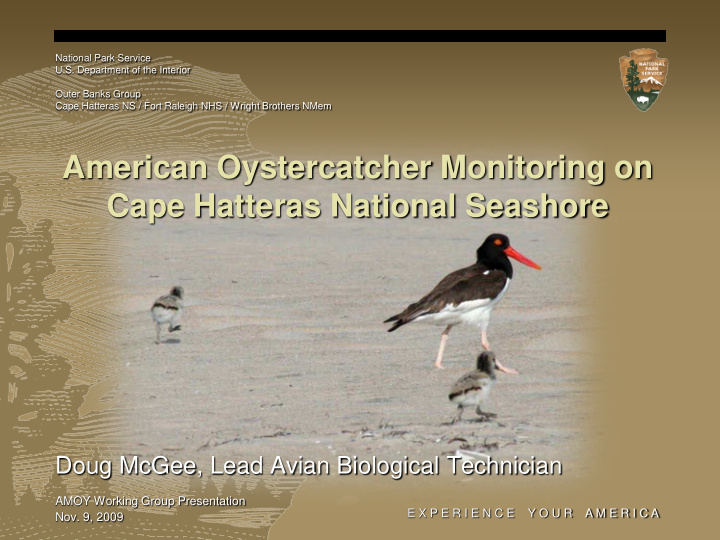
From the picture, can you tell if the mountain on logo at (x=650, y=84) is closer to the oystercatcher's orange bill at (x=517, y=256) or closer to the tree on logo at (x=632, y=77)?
the tree on logo at (x=632, y=77)

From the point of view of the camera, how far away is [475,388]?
23.2 ft

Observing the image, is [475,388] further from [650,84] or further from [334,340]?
[650,84]

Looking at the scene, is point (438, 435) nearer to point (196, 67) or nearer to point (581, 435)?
point (581, 435)

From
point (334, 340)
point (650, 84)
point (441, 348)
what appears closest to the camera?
point (650, 84)

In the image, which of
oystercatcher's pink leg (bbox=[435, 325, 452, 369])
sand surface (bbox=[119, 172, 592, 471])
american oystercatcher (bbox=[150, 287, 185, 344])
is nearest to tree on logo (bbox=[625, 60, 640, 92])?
sand surface (bbox=[119, 172, 592, 471])

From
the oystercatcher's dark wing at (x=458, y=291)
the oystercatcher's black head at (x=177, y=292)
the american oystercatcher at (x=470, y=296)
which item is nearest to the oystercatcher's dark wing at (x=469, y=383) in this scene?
the american oystercatcher at (x=470, y=296)

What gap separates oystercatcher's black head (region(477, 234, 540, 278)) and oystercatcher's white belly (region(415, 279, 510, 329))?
0.89ft

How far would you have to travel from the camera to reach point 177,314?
27.7 feet

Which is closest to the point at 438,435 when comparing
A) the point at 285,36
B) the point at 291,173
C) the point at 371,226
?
the point at 291,173

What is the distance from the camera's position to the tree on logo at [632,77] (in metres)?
7.74

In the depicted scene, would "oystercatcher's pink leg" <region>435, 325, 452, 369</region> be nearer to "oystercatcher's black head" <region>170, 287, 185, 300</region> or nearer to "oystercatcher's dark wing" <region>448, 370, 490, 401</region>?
"oystercatcher's dark wing" <region>448, 370, 490, 401</region>

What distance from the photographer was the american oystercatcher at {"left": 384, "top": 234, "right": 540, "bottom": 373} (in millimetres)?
7887

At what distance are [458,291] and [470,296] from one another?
94mm

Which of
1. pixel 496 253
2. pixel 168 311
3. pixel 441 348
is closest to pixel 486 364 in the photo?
pixel 441 348
